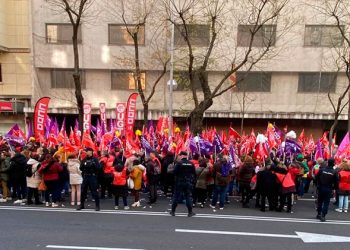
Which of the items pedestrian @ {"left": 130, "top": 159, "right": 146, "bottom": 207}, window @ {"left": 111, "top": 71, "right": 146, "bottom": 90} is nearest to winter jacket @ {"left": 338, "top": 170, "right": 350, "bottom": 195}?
pedestrian @ {"left": 130, "top": 159, "right": 146, "bottom": 207}

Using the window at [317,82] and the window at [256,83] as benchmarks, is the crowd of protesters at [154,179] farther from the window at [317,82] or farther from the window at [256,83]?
the window at [317,82]

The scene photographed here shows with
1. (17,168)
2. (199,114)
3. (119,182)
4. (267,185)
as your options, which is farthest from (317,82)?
(17,168)

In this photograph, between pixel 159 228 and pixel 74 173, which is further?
pixel 74 173

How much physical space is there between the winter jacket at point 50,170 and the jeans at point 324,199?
23.2 ft

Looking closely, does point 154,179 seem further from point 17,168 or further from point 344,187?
point 344,187

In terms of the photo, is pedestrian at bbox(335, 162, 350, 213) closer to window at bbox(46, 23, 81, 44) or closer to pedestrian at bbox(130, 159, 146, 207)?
→ pedestrian at bbox(130, 159, 146, 207)

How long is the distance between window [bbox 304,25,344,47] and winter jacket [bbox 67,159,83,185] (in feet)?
62.1

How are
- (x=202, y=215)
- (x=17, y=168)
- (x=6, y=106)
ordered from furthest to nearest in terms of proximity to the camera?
1. (x=6, y=106)
2. (x=17, y=168)
3. (x=202, y=215)

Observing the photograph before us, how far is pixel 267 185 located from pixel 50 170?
6.01 metres

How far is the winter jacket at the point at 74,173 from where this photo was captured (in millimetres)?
9531

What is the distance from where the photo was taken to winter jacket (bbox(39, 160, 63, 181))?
9258mm

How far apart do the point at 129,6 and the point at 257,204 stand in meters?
17.3

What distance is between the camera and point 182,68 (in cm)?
2225

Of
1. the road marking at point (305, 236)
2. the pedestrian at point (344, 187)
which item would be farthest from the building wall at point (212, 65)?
the road marking at point (305, 236)
